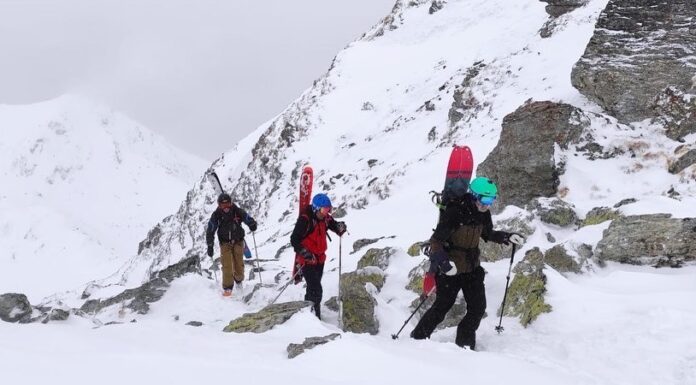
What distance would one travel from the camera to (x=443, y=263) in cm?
655

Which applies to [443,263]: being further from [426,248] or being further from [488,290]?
[488,290]

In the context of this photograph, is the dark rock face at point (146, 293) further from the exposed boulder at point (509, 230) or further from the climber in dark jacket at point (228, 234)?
the exposed boulder at point (509, 230)

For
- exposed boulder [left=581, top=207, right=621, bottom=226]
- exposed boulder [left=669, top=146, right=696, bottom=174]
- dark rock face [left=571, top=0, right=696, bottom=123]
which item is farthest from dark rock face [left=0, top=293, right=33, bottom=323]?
dark rock face [left=571, top=0, right=696, bottom=123]

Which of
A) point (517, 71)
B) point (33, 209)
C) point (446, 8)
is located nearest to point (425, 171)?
point (517, 71)

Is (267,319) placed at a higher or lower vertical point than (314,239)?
lower

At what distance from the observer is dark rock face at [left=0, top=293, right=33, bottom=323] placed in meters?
9.05

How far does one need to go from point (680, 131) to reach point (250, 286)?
31.5ft

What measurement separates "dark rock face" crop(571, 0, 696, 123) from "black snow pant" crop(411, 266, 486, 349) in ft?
29.0

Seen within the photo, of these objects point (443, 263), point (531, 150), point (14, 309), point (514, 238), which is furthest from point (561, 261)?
point (14, 309)

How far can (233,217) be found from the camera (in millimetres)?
11781

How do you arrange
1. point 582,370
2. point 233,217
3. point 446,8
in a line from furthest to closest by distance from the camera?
1. point 446,8
2. point 233,217
3. point 582,370

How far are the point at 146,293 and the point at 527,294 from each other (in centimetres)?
760

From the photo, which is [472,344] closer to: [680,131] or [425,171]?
[680,131]

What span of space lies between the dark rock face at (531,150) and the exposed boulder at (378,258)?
2.75 m
